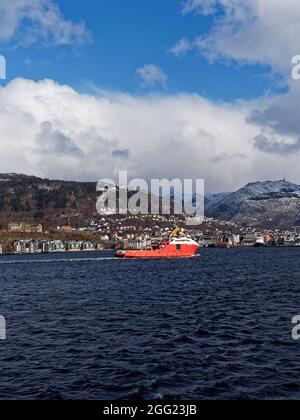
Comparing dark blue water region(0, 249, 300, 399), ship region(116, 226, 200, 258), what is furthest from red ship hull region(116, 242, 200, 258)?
dark blue water region(0, 249, 300, 399)

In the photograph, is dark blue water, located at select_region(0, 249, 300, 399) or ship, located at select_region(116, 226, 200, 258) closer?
dark blue water, located at select_region(0, 249, 300, 399)

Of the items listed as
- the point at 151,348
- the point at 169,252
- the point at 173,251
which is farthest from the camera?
A: the point at 169,252

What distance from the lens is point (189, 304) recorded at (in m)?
54.0

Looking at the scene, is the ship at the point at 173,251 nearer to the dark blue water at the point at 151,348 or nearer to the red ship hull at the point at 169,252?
the red ship hull at the point at 169,252

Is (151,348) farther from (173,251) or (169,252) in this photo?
(169,252)

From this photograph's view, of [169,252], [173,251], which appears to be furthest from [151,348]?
[169,252]

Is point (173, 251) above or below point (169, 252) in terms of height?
above

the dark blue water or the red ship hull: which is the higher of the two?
the dark blue water

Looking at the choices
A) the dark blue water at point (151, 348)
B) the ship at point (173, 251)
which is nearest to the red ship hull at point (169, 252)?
the ship at point (173, 251)

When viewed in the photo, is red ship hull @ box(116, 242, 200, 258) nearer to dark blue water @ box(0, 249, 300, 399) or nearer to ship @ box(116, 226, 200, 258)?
ship @ box(116, 226, 200, 258)

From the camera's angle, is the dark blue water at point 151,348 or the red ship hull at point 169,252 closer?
the dark blue water at point 151,348
